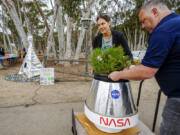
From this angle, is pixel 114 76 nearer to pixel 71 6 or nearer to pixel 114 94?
pixel 114 94

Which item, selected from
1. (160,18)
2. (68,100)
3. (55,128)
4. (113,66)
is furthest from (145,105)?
(160,18)

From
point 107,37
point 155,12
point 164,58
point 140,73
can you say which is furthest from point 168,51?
point 107,37

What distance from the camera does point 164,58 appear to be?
961 millimetres

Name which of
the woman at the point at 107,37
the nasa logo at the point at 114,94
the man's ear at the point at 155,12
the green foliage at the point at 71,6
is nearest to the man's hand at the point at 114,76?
the nasa logo at the point at 114,94

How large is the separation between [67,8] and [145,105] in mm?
7333

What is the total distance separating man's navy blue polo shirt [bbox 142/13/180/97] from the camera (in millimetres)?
930

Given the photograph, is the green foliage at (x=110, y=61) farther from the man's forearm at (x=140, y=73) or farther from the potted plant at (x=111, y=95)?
the man's forearm at (x=140, y=73)

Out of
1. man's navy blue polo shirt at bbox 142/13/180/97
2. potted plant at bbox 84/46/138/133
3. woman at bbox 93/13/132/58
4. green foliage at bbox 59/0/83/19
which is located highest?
green foliage at bbox 59/0/83/19

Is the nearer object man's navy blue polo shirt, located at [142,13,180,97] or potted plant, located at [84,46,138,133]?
man's navy blue polo shirt, located at [142,13,180,97]

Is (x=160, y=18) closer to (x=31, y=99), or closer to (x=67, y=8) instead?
(x=31, y=99)

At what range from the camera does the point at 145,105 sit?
10.8ft

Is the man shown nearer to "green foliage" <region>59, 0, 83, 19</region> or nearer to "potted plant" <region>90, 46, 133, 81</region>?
"potted plant" <region>90, 46, 133, 81</region>

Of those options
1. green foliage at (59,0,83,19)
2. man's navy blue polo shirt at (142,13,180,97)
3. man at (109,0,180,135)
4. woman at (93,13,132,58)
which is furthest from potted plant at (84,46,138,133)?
green foliage at (59,0,83,19)

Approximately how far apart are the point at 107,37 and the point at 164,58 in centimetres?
117
